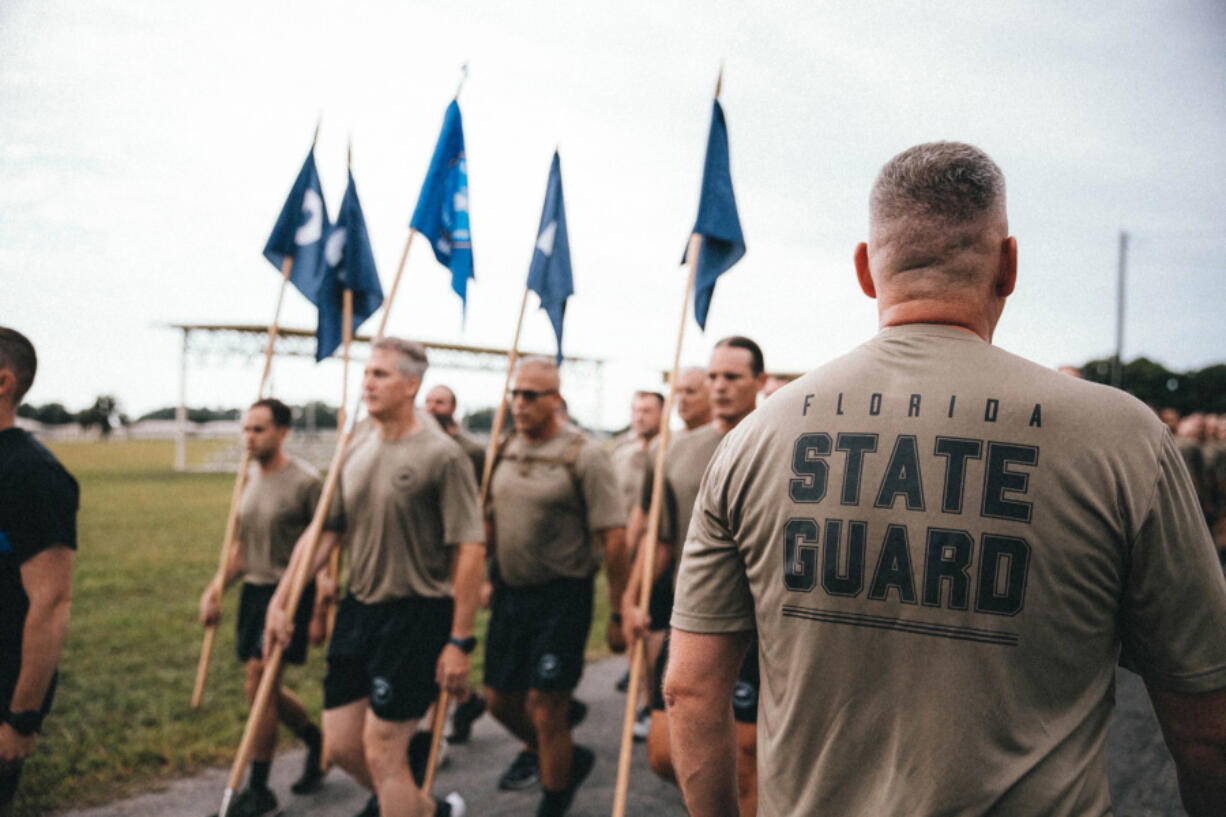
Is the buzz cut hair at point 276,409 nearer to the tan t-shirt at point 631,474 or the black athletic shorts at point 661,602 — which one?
the black athletic shorts at point 661,602

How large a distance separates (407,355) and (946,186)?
3.25 meters

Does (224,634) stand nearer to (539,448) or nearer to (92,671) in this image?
(92,671)

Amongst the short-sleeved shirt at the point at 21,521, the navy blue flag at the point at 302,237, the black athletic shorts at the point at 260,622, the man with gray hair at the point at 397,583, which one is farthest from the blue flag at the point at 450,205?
the short-sleeved shirt at the point at 21,521

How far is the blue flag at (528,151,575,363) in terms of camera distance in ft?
18.2

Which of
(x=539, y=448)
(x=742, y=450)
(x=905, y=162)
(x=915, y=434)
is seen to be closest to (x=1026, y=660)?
(x=915, y=434)

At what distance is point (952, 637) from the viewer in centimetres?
138

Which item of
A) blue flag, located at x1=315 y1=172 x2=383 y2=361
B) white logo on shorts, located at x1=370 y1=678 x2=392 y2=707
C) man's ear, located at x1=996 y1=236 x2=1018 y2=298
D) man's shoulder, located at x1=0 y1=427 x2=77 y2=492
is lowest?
white logo on shorts, located at x1=370 y1=678 x2=392 y2=707

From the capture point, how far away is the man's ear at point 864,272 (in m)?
1.74

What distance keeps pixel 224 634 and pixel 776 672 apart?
8.50 meters

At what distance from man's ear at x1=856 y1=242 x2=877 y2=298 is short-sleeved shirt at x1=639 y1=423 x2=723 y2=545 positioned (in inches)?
113

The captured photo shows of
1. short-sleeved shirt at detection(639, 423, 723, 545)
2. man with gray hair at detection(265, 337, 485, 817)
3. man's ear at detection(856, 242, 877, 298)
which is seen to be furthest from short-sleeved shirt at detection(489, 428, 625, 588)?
man's ear at detection(856, 242, 877, 298)

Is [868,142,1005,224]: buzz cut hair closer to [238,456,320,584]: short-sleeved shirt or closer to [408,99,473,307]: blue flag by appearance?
[408,99,473,307]: blue flag

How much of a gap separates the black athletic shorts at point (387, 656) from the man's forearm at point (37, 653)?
4.39 feet

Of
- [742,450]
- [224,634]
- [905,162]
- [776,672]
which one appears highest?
[905,162]
